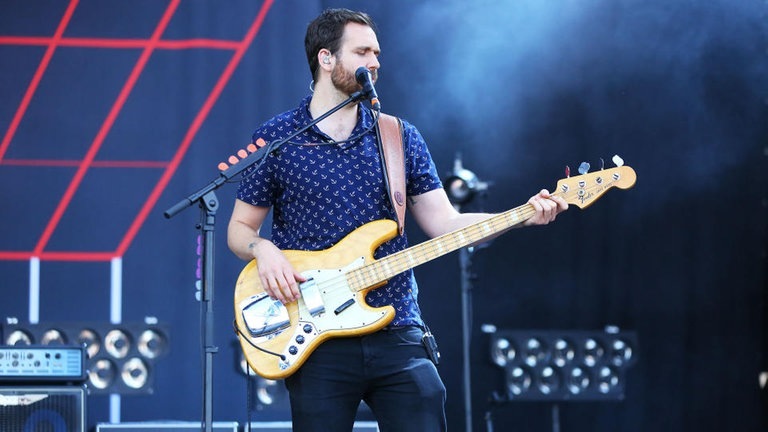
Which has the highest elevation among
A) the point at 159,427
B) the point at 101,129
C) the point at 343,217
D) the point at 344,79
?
the point at 101,129

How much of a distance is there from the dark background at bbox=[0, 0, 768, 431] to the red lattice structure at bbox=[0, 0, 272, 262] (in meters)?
0.02

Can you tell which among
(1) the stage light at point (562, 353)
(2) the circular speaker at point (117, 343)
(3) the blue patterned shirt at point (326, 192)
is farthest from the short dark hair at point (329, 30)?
(1) the stage light at point (562, 353)

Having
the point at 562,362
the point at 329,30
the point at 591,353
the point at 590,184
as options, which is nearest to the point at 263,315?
the point at 329,30

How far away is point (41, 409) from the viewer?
15.0 feet

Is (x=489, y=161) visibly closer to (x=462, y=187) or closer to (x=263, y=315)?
(x=462, y=187)

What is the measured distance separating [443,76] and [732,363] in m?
2.64

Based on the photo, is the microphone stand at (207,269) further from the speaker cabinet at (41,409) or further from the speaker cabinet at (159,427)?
the speaker cabinet at (159,427)

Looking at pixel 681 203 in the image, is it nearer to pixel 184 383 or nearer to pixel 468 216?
pixel 184 383

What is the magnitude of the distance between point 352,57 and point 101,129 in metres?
3.17

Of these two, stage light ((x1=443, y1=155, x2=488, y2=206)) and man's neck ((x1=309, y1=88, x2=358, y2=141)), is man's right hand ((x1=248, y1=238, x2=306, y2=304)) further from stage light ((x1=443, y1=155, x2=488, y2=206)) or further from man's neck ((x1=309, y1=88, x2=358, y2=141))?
stage light ((x1=443, y1=155, x2=488, y2=206))

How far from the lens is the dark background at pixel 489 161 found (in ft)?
20.6

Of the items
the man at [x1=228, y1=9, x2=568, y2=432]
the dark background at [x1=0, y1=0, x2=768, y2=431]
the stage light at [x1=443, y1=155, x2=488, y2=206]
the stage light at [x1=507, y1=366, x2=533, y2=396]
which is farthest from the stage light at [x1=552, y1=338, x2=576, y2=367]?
the man at [x1=228, y1=9, x2=568, y2=432]

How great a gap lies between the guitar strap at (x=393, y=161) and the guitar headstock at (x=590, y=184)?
497 millimetres

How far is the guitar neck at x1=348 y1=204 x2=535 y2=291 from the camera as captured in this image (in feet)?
11.0
